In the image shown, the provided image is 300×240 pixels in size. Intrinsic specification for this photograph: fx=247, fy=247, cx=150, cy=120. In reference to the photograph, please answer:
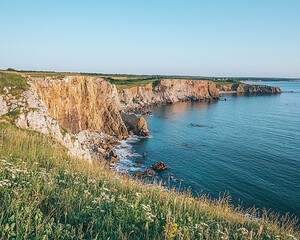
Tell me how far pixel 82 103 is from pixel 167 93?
3145 inches

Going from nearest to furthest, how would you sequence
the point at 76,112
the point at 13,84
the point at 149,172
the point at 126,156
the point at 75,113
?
the point at 13,84
the point at 149,172
the point at 126,156
the point at 75,113
the point at 76,112

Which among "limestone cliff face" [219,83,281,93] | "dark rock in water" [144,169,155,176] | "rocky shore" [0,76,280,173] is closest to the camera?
"rocky shore" [0,76,280,173]

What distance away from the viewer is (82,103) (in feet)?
190

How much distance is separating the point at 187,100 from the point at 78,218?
139m

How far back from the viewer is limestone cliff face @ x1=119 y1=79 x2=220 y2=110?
110 meters

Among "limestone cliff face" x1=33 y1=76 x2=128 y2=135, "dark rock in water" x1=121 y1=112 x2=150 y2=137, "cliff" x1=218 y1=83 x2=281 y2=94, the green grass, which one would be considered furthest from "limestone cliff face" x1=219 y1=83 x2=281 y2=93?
the green grass

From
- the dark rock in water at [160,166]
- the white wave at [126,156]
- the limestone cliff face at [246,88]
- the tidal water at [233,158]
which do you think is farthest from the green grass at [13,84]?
the limestone cliff face at [246,88]

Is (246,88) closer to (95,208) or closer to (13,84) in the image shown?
(13,84)

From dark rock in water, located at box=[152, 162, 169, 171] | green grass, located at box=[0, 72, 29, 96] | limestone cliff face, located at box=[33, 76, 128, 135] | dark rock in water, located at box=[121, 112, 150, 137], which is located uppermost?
green grass, located at box=[0, 72, 29, 96]

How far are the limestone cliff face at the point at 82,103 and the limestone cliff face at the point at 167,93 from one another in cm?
3661

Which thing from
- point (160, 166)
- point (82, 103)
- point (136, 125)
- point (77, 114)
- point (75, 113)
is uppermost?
point (82, 103)

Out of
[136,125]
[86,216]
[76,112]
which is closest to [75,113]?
[76,112]

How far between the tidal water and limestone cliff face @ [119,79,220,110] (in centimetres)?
3883

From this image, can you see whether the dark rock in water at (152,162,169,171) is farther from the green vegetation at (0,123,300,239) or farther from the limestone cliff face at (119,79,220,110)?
the limestone cliff face at (119,79,220,110)
